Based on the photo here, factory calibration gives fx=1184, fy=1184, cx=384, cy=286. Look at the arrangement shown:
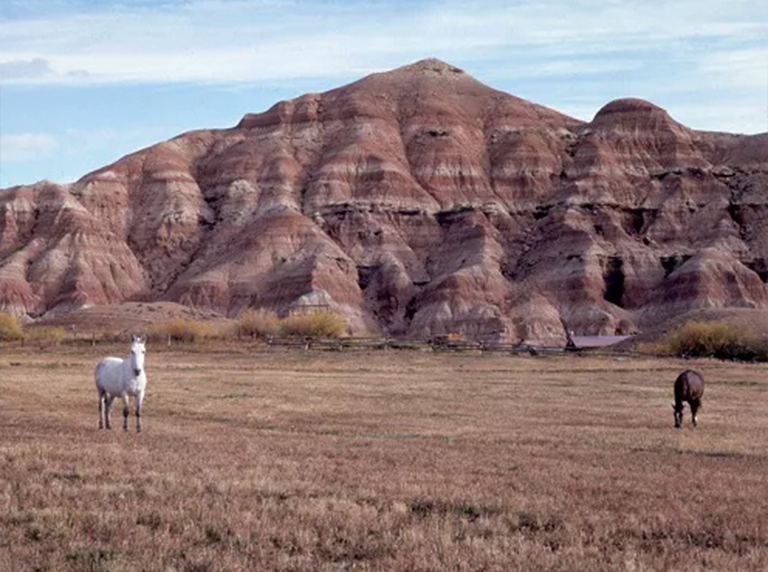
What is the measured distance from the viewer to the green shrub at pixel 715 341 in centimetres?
9281

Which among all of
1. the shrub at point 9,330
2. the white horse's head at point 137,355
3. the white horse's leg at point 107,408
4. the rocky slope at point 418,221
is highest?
the rocky slope at point 418,221

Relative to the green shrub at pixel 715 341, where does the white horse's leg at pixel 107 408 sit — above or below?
above

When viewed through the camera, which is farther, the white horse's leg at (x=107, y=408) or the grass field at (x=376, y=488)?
the white horse's leg at (x=107, y=408)

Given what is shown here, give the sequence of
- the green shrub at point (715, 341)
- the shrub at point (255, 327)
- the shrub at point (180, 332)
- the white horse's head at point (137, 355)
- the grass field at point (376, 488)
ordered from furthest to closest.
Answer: the shrub at point (255, 327) → the shrub at point (180, 332) → the green shrub at point (715, 341) → the white horse's head at point (137, 355) → the grass field at point (376, 488)

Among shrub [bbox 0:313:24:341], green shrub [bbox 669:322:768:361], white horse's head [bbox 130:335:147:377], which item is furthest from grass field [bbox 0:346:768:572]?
shrub [bbox 0:313:24:341]

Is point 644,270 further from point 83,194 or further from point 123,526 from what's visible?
point 123,526

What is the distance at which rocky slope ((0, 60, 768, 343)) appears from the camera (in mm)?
145125

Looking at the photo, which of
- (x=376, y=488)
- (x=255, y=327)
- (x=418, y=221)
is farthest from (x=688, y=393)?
(x=418, y=221)

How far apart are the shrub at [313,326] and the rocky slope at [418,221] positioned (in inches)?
903

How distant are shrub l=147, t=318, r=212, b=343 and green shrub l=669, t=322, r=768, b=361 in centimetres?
4113

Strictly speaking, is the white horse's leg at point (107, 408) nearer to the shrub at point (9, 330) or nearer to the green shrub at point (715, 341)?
the green shrub at point (715, 341)

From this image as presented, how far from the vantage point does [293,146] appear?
184m

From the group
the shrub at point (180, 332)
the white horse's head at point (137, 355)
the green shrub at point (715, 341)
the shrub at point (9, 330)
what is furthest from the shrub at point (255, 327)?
the white horse's head at point (137, 355)

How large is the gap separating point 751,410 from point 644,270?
11586 centimetres
